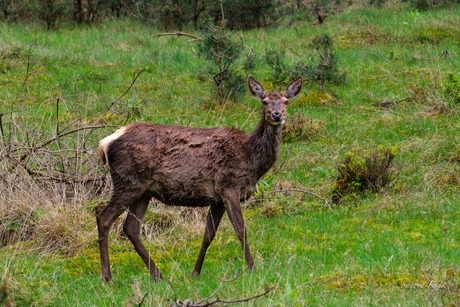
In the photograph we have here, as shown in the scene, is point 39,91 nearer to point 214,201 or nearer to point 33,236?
point 33,236

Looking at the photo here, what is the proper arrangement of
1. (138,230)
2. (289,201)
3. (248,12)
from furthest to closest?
(248,12)
(289,201)
(138,230)

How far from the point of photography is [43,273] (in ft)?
24.6

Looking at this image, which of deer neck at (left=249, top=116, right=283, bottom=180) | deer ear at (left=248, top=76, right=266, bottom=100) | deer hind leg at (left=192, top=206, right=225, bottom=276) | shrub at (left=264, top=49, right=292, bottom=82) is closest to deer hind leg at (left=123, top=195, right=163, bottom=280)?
deer hind leg at (left=192, top=206, right=225, bottom=276)

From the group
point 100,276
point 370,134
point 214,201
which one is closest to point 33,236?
point 100,276

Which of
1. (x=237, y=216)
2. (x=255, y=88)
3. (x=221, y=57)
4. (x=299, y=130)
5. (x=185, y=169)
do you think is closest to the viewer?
(x=237, y=216)

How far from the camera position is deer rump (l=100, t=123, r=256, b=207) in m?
7.36

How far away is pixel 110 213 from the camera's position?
7477mm

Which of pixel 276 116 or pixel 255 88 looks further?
pixel 255 88

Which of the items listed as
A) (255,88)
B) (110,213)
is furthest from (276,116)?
(110,213)

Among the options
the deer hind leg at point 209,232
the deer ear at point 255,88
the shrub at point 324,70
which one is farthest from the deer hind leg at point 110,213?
the shrub at point 324,70

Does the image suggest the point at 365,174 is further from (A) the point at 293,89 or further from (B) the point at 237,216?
(B) the point at 237,216

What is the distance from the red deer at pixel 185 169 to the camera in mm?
7344

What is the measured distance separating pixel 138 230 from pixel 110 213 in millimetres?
375

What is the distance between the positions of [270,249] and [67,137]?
406cm
